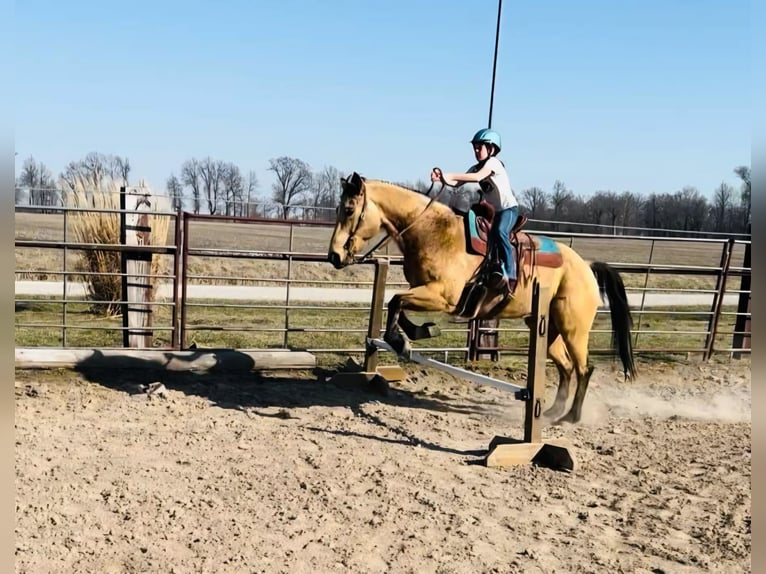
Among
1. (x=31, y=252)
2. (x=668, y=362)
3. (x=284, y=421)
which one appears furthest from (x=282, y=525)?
(x=31, y=252)

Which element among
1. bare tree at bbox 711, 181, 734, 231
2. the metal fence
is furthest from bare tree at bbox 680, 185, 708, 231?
the metal fence

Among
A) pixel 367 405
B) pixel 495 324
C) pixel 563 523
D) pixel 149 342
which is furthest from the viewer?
pixel 495 324

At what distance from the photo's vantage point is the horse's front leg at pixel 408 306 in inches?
213

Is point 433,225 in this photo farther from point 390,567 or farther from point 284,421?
point 390,567

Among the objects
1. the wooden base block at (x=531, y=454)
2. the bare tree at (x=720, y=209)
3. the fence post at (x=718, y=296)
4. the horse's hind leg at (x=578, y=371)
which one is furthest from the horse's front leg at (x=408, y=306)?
the bare tree at (x=720, y=209)

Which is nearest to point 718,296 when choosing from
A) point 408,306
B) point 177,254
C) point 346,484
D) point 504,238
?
point 504,238

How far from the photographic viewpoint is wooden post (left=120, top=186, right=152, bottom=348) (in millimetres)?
7637

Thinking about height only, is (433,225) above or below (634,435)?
above

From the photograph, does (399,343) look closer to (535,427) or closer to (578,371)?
(535,427)

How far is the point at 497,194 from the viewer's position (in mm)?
5520

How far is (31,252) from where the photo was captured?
57.3 ft

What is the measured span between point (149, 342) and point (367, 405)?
3.11 metres

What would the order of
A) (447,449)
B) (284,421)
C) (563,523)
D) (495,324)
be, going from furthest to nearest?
(495,324) → (284,421) → (447,449) → (563,523)

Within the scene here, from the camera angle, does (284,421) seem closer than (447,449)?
No
